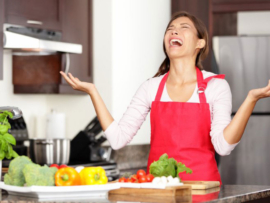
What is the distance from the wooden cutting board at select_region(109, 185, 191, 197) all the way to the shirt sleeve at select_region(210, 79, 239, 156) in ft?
1.81

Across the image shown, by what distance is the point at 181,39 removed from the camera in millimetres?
2670

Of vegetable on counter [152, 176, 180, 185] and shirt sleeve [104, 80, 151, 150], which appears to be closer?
vegetable on counter [152, 176, 180, 185]

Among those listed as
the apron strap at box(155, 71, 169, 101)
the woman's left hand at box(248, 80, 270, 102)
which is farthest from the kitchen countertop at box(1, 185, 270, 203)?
the apron strap at box(155, 71, 169, 101)

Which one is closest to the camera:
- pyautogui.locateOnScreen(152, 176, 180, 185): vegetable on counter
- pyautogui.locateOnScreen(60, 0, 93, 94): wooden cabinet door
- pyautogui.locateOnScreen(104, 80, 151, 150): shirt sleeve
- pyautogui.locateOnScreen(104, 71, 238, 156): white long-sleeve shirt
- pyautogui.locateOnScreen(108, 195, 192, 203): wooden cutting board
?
pyautogui.locateOnScreen(108, 195, 192, 203): wooden cutting board

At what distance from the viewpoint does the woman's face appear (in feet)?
8.75

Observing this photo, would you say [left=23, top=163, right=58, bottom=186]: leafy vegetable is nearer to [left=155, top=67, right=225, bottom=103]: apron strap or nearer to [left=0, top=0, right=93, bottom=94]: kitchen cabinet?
[left=155, top=67, right=225, bottom=103]: apron strap

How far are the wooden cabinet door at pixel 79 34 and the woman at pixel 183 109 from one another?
160 centimetres

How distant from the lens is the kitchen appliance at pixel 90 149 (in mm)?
4066

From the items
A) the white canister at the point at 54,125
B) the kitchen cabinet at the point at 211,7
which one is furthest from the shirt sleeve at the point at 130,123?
the kitchen cabinet at the point at 211,7

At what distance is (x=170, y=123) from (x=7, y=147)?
79cm

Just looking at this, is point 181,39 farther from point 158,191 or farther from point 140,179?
point 158,191

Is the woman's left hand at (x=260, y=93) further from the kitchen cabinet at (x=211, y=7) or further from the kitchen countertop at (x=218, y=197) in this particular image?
the kitchen cabinet at (x=211, y=7)

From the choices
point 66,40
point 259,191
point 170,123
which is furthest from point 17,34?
point 259,191

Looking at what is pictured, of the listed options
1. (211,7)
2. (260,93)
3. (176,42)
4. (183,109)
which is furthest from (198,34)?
(211,7)
